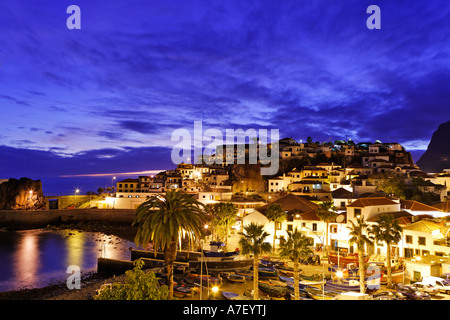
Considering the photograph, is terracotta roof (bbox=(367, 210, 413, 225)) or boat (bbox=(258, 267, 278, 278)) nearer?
boat (bbox=(258, 267, 278, 278))

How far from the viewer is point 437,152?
6978 inches

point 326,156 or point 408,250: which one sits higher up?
point 326,156

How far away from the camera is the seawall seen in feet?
284

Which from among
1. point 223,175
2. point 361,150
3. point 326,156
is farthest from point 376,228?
point 361,150

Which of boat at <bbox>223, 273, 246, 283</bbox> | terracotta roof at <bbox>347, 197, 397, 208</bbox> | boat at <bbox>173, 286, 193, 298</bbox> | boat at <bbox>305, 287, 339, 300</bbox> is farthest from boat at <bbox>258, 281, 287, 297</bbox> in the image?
terracotta roof at <bbox>347, 197, 397, 208</bbox>

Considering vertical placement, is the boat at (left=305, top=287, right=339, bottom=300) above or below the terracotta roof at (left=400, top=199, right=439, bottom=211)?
below

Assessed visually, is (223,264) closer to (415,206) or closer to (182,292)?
(182,292)

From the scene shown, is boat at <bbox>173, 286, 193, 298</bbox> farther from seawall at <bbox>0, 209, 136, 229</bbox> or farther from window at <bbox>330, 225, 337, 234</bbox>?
seawall at <bbox>0, 209, 136, 229</bbox>

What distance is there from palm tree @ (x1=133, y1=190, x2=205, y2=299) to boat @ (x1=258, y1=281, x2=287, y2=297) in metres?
12.2

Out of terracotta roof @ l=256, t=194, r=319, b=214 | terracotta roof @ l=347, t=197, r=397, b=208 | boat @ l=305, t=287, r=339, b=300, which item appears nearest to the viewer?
boat @ l=305, t=287, r=339, b=300

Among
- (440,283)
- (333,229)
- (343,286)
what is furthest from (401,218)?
(343,286)

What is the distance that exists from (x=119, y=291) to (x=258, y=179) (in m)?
A: 92.6
